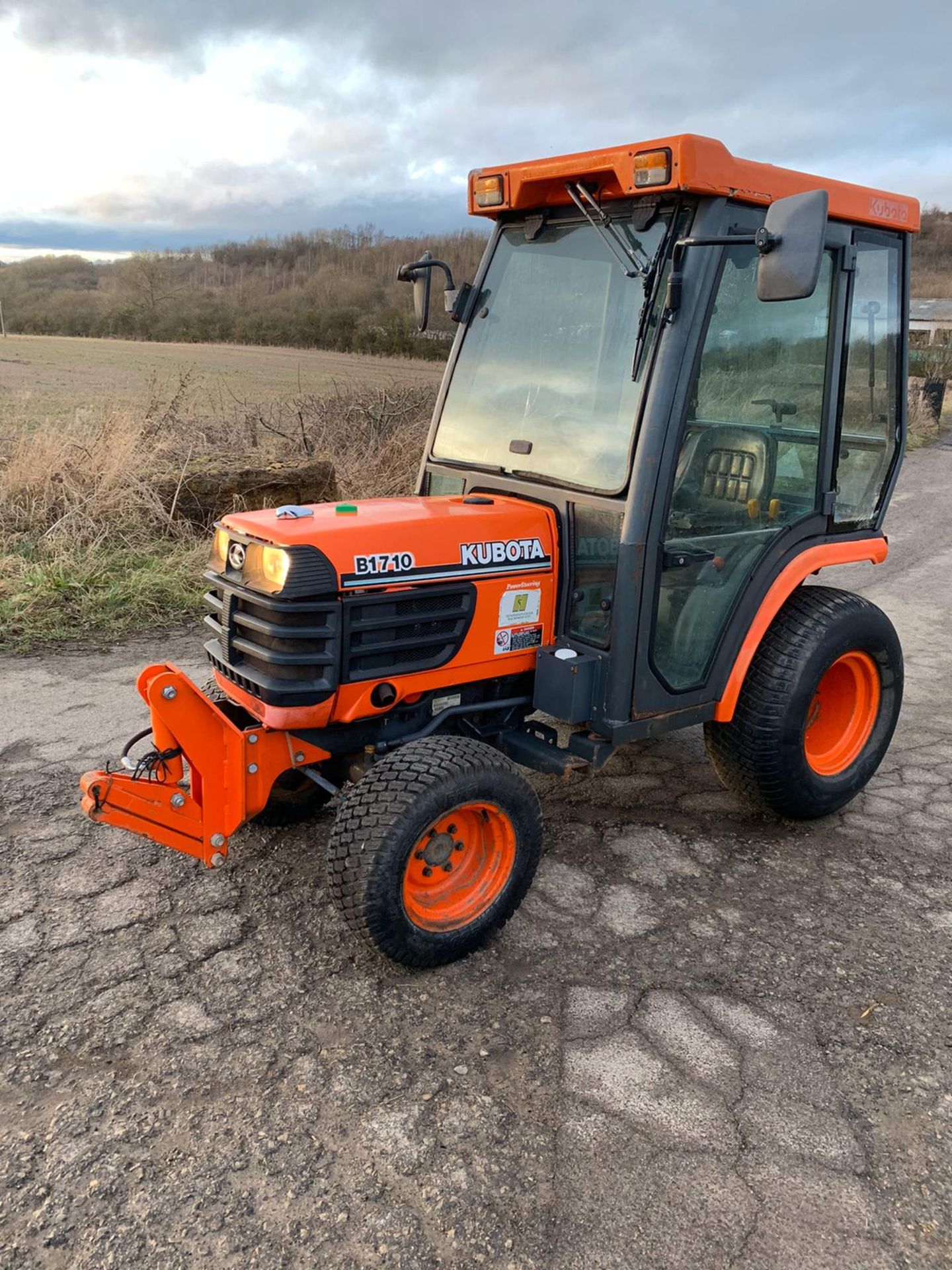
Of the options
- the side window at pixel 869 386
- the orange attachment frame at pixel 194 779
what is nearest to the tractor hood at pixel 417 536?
the orange attachment frame at pixel 194 779

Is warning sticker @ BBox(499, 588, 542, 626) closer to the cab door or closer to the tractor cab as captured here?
the tractor cab

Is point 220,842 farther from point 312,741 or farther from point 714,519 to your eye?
point 714,519

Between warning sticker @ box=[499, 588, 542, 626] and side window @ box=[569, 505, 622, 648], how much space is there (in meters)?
0.13

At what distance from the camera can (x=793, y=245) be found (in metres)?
2.51

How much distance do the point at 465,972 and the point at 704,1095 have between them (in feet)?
2.51

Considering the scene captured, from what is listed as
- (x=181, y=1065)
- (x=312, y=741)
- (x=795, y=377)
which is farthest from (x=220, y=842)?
(x=795, y=377)

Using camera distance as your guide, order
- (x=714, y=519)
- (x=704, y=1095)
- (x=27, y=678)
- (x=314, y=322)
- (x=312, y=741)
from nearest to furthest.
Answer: (x=704, y=1095) → (x=312, y=741) → (x=714, y=519) → (x=27, y=678) → (x=314, y=322)

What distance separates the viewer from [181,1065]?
7.91ft

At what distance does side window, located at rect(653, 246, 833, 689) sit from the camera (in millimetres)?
3012

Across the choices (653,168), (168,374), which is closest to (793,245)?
(653,168)

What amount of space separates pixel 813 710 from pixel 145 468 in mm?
5442

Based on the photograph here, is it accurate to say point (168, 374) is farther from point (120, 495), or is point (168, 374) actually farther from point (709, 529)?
point (709, 529)

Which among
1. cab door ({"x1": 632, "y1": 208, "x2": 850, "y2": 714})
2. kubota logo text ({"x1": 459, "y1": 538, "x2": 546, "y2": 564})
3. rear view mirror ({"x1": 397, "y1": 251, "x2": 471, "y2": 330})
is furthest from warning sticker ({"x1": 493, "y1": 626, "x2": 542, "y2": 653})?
rear view mirror ({"x1": 397, "y1": 251, "x2": 471, "y2": 330})

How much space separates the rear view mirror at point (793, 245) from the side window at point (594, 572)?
80cm
